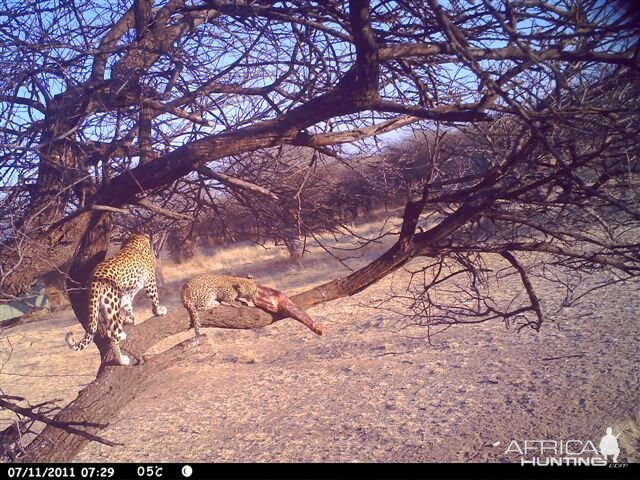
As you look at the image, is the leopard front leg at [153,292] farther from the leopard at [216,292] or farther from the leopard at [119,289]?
the leopard at [216,292]

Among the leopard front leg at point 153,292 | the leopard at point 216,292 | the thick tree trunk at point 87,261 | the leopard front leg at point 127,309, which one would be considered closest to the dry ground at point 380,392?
the thick tree trunk at point 87,261

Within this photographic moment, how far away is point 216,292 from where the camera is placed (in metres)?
5.94

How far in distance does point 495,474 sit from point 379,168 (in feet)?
10.5

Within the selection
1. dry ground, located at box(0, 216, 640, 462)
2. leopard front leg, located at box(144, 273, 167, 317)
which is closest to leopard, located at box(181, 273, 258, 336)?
leopard front leg, located at box(144, 273, 167, 317)

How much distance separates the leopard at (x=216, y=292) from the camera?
18.2 ft

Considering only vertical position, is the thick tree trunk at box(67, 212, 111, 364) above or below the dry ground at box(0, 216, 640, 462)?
above

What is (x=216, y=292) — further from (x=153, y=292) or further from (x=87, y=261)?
(x=87, y=261)

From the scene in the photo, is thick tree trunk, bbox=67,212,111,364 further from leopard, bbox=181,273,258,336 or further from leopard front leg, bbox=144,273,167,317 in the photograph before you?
leopard, bbox=181,273,258,336

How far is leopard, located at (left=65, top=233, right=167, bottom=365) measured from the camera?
4758 mm

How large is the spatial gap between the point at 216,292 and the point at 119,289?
1115 mm

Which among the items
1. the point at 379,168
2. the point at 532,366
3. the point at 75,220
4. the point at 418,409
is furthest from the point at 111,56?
the point at 532,366

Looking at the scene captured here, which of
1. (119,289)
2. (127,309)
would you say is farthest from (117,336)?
(127,309)

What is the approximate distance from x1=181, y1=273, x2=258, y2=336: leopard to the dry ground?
1.46m

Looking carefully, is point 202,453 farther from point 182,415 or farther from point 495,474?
point 495,474
